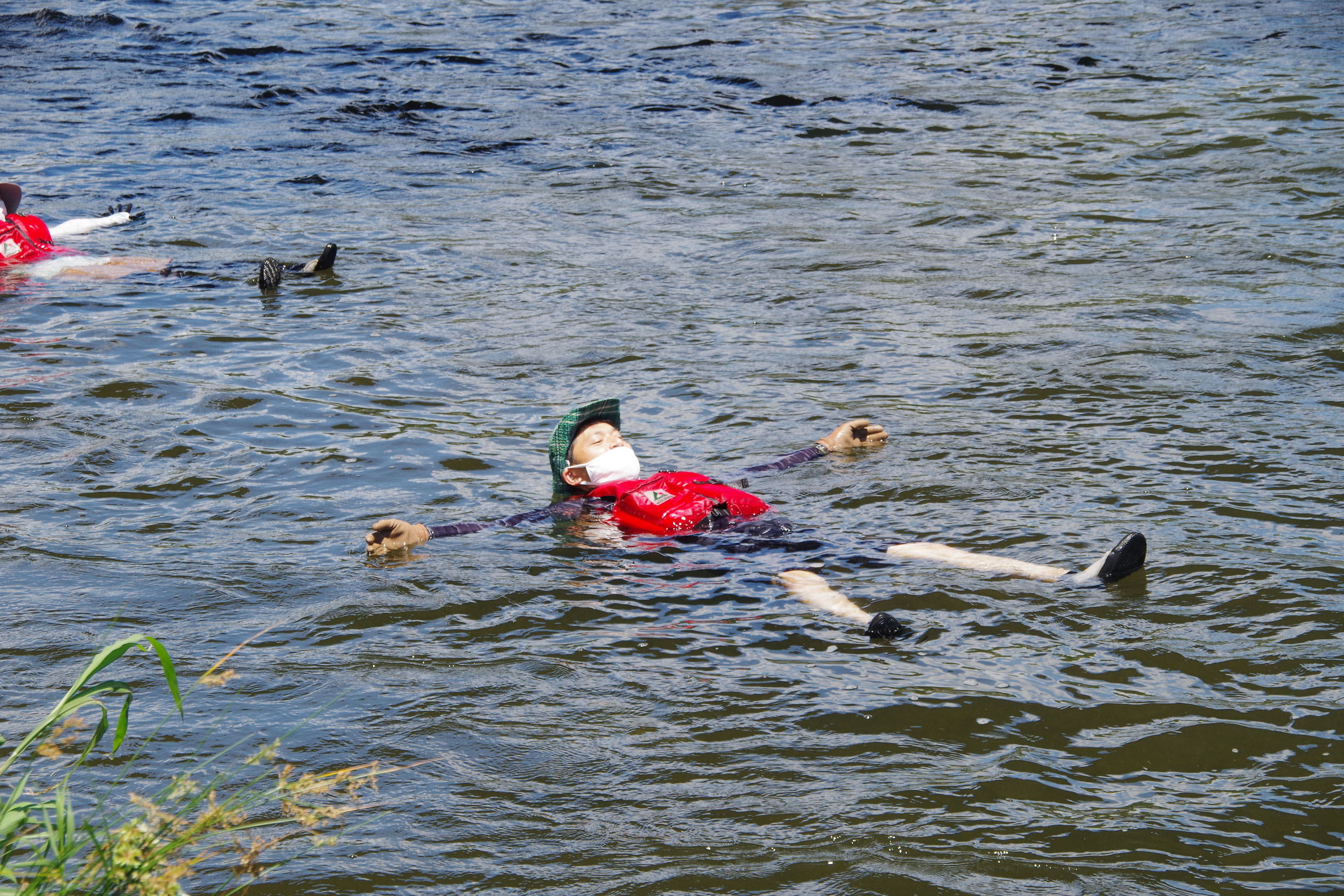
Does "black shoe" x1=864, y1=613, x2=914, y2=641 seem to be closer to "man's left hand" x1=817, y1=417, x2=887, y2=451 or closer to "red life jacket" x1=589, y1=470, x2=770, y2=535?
"red life jacket" x1=589, y1=470, x2=770, y2=535

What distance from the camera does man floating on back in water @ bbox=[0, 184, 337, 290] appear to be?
11.3m

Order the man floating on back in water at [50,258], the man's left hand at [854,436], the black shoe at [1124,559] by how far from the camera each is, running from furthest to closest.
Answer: the man floating on back in water at [50,258]
the man's left hand at [854,436]
the black shoe at [1124,559]

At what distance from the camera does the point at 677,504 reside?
6.39 meters

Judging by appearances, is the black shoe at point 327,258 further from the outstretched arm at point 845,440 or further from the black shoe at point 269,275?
the outstretched arm at point 845,440

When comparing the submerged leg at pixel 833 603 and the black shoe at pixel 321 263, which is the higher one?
the black shoe at pixel 321 263

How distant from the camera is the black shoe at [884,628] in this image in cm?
513

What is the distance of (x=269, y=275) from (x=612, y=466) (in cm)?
537

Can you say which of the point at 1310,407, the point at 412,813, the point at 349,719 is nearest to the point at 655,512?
the point at 349,719

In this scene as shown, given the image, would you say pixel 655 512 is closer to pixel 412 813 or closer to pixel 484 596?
pixel 484 596

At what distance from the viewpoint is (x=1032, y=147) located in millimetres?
15461

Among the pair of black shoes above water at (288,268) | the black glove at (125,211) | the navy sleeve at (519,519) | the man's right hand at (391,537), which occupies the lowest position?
the navy sleeve at (519,519)

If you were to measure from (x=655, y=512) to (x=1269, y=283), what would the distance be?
6.33 meters

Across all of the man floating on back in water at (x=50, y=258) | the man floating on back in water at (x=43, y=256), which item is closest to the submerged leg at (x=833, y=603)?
the man floating on back in water at (x=50, y=258)

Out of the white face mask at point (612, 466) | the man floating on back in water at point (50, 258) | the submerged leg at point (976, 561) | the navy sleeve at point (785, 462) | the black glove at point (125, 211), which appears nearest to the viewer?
the submerged leg at point (976, 561)
